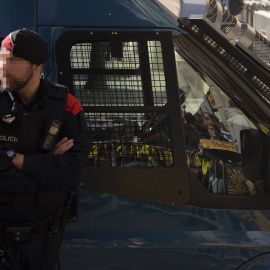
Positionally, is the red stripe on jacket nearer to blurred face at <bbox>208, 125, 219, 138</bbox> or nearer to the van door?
the van door

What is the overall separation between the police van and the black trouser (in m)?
0.24

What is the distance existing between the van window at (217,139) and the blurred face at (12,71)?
0.89 m

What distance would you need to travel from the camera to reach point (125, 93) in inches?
124

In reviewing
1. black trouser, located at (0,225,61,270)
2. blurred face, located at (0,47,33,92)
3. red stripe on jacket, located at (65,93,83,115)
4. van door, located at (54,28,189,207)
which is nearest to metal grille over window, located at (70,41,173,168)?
van door, located at (54,28,189,207)

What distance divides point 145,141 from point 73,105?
483 mm

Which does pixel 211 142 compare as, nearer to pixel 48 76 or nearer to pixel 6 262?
pixel 48 76

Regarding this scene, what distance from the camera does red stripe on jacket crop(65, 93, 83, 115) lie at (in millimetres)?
2869

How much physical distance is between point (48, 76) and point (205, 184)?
1.00 meters

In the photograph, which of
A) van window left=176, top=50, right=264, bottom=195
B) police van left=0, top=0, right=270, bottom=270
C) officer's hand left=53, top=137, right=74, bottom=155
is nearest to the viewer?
officer's hand left=53, top=137, right=74, bottom=155

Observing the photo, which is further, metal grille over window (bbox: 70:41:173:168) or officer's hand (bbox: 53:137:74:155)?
metal grille over window (bbox: 70:41:173:168)

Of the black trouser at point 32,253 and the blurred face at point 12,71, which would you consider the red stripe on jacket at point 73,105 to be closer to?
the blurred face at point 12,71

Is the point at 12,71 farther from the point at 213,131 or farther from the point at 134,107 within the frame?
the point at 213,131

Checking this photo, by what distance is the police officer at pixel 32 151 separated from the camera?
2691 mm

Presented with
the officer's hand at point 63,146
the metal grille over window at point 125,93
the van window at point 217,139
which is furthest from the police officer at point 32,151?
the van window at point 217,139
